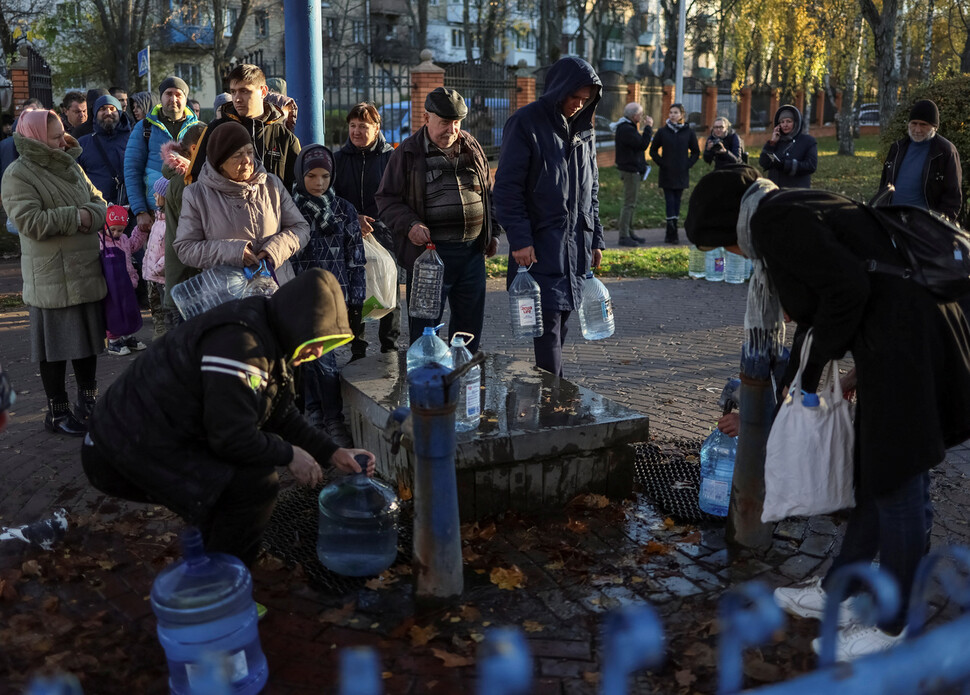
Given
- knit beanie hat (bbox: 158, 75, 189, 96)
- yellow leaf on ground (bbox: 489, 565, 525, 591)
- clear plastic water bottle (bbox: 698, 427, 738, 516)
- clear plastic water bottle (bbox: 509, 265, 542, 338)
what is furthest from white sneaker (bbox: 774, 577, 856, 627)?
knit beanie hat (bbox: 158, 75, 189, 96)

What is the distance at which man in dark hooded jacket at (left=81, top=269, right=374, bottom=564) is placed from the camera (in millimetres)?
3219

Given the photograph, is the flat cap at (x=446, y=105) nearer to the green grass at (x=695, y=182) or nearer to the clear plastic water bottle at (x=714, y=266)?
the clear plastic water bottle at (x=714, y=266)

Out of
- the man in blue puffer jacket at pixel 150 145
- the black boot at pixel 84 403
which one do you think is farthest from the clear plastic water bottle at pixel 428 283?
the man in blue puffer jacket at pixel 150 145

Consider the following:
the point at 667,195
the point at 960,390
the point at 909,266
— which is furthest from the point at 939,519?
the point at 667,195

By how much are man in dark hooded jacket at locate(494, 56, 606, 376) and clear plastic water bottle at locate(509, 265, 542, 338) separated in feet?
0.16

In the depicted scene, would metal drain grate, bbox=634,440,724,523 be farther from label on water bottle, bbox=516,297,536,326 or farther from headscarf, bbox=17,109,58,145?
headscarf, bbox=17,109,58,145

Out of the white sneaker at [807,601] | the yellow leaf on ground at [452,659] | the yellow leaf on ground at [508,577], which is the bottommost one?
the yellow leaf on ground at [452,659]

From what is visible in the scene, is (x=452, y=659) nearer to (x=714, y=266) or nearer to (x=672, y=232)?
(x=714, y=266)

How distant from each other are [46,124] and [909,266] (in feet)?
15.9

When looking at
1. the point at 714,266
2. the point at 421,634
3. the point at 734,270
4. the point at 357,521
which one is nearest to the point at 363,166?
the point at 357,521

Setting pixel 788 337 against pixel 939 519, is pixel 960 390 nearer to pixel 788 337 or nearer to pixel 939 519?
pixel 939 519

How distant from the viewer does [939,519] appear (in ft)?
14.9

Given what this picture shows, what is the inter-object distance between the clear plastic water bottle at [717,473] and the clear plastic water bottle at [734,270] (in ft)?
22.9

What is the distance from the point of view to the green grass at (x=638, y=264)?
11.8m
